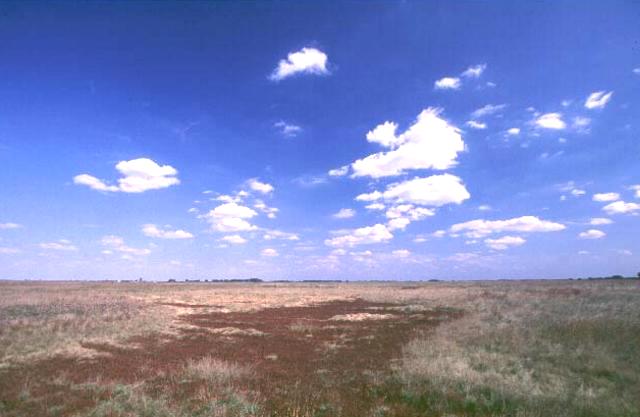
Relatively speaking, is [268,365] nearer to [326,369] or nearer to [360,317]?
[326,369]

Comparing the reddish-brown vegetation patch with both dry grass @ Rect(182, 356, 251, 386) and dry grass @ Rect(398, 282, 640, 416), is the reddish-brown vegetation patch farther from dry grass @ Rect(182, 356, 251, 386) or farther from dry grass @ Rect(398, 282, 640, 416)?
dry grass @ Rect(398, 282, 640, 416)

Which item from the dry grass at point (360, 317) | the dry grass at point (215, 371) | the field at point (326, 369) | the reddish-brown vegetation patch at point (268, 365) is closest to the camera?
the field at point (326, 369)

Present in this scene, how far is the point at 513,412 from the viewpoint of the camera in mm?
10555

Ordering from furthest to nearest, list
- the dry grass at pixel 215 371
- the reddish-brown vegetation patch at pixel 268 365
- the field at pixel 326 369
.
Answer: the dry grass at pixel 215 371
the reddish-brown vegetation patch at pixel 268 365
the field at pixel 326 369

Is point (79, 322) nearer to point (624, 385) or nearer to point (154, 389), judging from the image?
point (154, 389)

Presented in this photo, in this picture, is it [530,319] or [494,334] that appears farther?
[530,319]

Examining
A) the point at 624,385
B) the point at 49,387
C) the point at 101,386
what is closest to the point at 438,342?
the point at 624,385

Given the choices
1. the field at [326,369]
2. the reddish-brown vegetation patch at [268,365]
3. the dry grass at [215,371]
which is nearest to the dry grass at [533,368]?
the field at [326,369]

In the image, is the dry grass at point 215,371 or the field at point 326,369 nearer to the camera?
the field at point 326,369

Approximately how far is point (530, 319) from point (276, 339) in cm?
1588

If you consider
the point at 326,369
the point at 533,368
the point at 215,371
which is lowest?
the point at 326,369

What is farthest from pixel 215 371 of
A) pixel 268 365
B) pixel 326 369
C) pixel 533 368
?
pixel 533 368

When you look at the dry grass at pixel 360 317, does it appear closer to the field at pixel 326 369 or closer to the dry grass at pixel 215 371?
the field at pixel 326 369

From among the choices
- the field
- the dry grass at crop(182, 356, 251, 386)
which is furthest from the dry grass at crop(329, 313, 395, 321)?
the dry grass at crop(182, 356, 251, 386)
